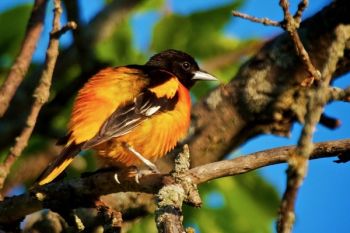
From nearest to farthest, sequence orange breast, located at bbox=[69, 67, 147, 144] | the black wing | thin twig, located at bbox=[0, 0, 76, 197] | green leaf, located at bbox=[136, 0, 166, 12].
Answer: thin twig, located at bbox=[0, 0, 76, 197] → the black wing → orange breast, located at bbox=[69, 67, 147, 144] → green leaf, located at bbox=[136, 0, 166, 12]

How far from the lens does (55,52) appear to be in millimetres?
4324

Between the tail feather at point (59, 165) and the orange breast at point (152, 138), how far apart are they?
33cm

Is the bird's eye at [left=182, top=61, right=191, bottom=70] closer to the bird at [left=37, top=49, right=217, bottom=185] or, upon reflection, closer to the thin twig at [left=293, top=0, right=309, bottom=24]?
the bird at [left=37, top=49, right=217, bottom=185]

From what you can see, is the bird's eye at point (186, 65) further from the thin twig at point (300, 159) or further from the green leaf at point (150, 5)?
the thin twig at point (300, 159)

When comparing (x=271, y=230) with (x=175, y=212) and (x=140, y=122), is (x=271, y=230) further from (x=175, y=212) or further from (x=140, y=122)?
(x=175, y=212)

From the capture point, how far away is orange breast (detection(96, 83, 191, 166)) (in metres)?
4.68

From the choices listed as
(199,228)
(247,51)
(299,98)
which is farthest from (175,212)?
(247,51)

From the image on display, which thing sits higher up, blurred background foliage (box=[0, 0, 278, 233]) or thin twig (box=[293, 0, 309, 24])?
blurred background foliage (box=[0, 0, 278, 233])

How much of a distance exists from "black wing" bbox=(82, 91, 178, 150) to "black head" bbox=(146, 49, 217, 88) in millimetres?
640

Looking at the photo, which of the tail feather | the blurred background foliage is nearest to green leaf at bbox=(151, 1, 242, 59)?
the blurred background foliage

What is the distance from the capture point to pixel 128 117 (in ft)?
15.1

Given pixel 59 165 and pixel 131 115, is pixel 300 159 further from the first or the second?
pixel 131 115

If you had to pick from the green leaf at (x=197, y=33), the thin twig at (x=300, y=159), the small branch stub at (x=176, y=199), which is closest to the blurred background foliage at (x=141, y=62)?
the green leaf at (x=197, y=33)

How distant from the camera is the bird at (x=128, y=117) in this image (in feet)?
14.9
